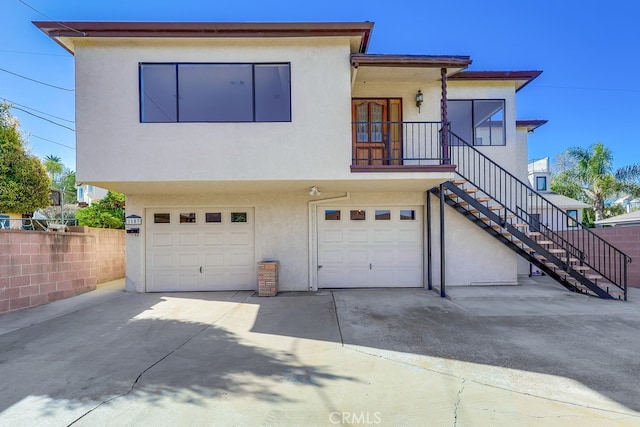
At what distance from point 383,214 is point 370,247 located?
1019 millimetres

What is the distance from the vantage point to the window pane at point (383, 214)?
897 cm

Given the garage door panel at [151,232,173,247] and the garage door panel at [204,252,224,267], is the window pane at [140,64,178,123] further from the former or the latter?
the garage door panel at [204,252,224,267]

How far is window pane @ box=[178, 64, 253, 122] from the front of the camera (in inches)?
284


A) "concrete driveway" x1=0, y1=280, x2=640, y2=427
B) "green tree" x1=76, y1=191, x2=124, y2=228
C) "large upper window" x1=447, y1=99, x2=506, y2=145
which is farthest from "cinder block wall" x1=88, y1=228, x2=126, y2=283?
"large upper window" x1=447, y1=99, x2=506, y2=145

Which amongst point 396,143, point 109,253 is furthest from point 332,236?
point 109,253

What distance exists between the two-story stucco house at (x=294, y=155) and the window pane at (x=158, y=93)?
27 mm

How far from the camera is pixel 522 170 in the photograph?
1027cm

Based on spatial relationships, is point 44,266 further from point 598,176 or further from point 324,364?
point 598,176

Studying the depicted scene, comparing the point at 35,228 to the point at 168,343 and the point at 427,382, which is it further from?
the point at 427,382

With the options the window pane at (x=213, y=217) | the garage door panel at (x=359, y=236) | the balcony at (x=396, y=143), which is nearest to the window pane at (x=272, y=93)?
the balcony at (x=396, y=143)

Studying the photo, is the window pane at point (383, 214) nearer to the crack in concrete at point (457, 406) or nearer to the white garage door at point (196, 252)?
the white garage door at point (196, 252)

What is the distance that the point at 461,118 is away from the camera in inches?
372

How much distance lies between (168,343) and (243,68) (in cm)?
590

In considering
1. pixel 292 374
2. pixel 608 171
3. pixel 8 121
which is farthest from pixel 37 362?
pixel 608 171
